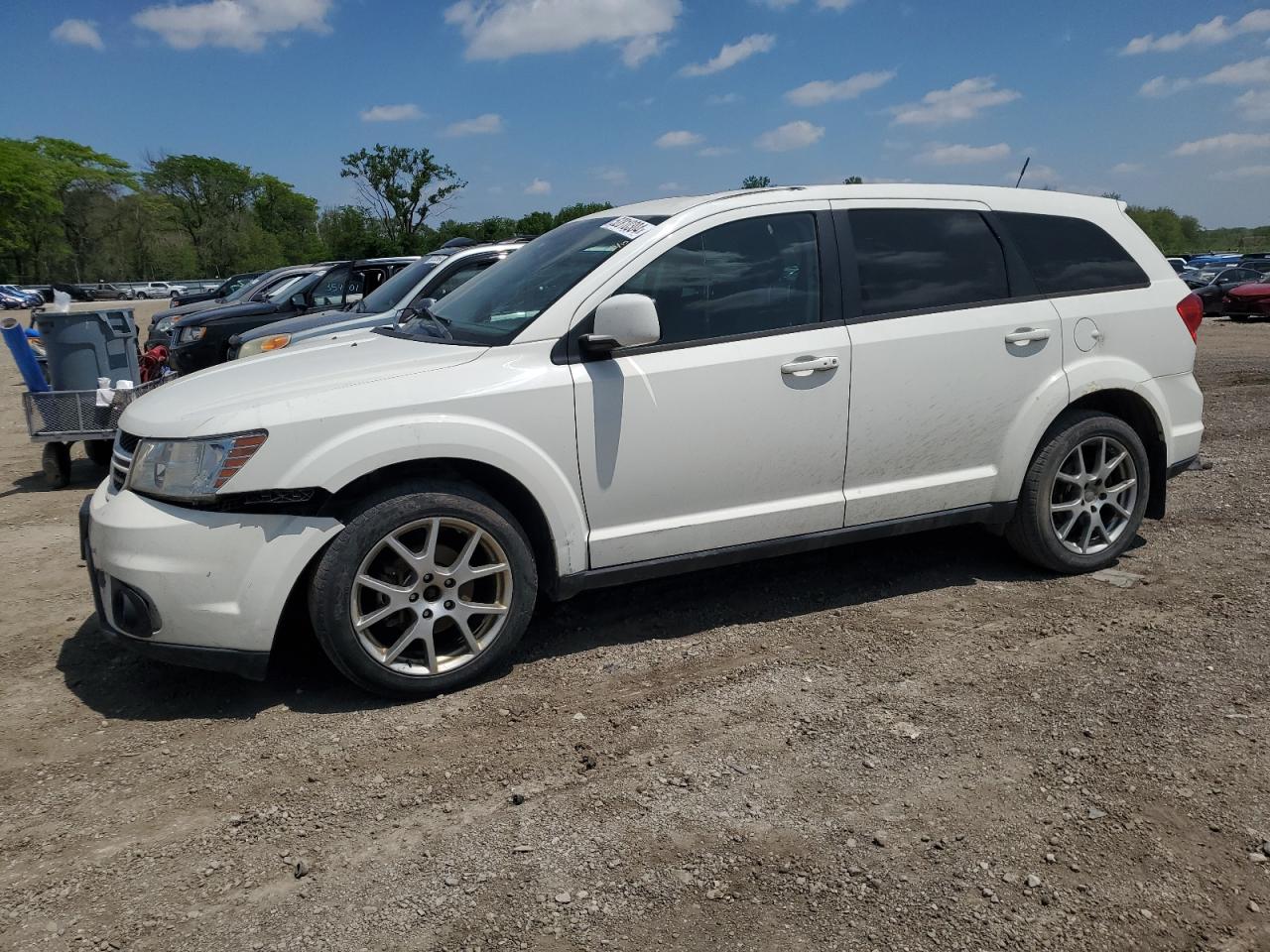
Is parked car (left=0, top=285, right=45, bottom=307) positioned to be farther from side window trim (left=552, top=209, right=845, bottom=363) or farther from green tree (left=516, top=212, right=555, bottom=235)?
side window trim (left=552, top=209, right=845, bottom=363)

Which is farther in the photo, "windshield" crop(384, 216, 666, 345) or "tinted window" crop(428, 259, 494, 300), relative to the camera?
"tinted window" crop(428, 259, 494, 300)

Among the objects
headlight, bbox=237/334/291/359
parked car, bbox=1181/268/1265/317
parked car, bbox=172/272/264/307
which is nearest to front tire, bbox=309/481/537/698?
headlight, bbox=237/334/291/359

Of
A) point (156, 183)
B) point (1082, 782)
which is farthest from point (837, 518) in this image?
point (156, 183)

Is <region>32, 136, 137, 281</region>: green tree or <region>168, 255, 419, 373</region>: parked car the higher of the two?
<region>32, 136, 137, 281</region>: green tree

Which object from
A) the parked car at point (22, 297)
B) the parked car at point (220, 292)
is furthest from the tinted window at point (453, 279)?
the parked car at point (22, 297)

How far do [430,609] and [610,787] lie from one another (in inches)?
40.8

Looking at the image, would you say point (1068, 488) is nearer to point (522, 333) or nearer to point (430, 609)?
point (522, 333)

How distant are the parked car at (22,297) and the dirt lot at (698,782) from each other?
58.7m

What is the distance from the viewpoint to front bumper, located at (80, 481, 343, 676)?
354 centimetres

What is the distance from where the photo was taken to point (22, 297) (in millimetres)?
58500

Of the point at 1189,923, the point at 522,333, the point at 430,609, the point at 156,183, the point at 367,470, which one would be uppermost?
the point at 156,183

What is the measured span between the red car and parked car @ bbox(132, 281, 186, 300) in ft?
219

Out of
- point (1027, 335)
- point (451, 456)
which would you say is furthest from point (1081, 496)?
point (451, 456)

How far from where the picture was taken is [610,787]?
3217 mm
